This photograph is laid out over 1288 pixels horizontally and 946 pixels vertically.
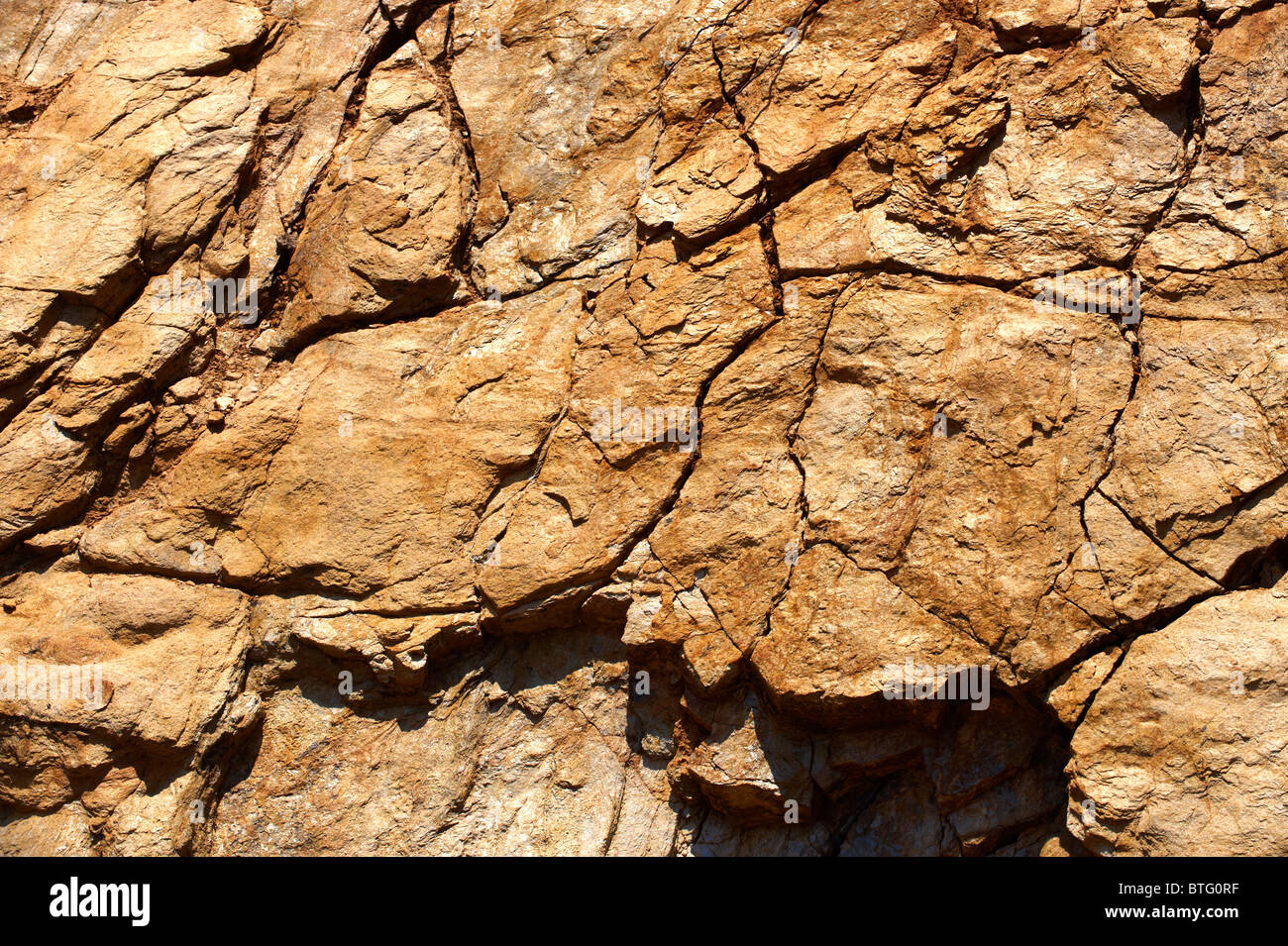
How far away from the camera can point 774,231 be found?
4.76 metres

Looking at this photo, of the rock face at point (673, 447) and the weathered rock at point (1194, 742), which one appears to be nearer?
the weathered rock at point (1194, 742)

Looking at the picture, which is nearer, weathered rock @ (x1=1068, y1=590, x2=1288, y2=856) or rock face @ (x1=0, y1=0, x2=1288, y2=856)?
weathered rock @ (x1=1068, y1=590, x2=1288, y2=856)

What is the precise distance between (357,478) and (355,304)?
0.90 metres

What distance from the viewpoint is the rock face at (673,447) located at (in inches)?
163

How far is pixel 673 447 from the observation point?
15.2 feet

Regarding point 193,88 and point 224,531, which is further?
point 193,88

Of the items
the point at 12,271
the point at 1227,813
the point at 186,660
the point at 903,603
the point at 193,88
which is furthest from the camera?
the point at 193,88

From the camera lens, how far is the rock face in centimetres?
415

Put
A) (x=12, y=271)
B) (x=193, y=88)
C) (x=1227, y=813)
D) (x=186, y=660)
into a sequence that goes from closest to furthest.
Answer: (x=1227, y=813), (x=186, y=660), (x=12, y=271), (x=193, y=88)

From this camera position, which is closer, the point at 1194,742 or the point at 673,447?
the point at 1194,742

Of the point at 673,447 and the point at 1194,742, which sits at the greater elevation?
the point at 673,447

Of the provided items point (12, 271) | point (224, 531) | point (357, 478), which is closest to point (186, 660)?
point (224, 531)

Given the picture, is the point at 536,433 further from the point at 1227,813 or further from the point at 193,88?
the point at 1227,813

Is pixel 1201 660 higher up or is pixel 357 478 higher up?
pixel 357 478
